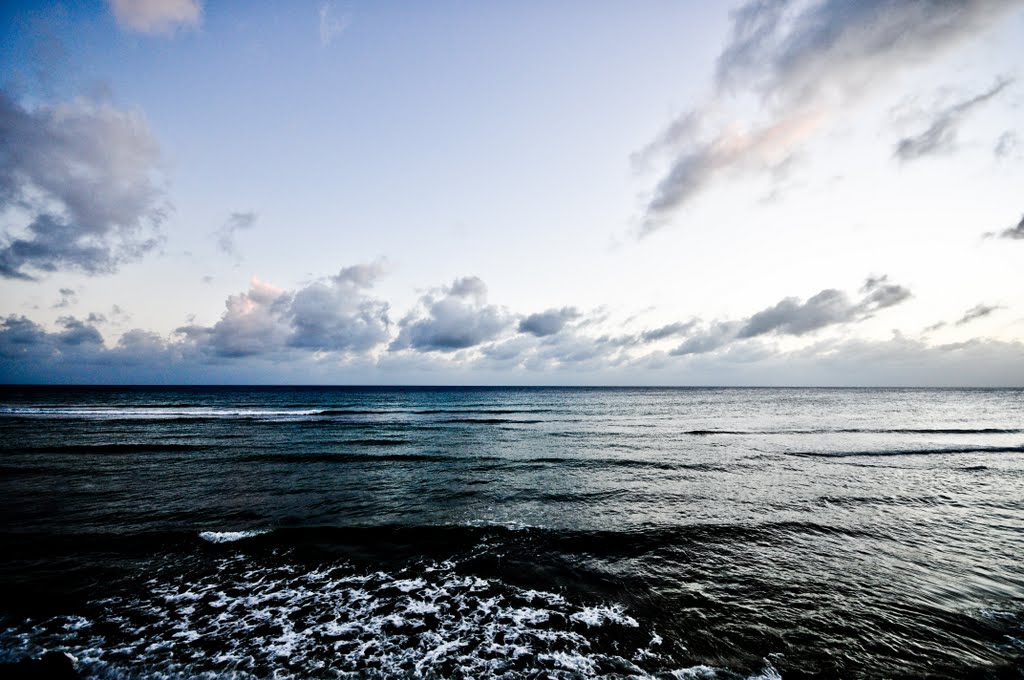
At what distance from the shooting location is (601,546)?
11.2 meters

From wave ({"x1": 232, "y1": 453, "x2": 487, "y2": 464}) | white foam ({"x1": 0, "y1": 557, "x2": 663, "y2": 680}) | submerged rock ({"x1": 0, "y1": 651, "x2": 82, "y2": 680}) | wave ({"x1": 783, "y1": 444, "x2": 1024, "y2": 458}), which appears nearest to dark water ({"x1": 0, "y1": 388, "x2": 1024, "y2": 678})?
white foam ({"x1": 0, "y1": 557, "x2": 663, "y2": 680})

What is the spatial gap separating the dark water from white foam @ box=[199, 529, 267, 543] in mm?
90

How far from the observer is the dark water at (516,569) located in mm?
6777

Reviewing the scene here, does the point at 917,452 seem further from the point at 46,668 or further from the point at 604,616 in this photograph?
the point at 46,668

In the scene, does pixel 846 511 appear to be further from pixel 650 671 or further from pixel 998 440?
pixel 998 440

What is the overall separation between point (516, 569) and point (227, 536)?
28.7ft

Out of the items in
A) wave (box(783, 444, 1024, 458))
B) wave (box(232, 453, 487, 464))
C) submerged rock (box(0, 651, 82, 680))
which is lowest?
wave (box(783, 444, 1024, 458))

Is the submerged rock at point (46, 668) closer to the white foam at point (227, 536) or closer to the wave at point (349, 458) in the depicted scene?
the white foam at point (227, 536)

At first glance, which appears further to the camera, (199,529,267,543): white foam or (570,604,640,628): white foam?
(199,529,267,543): white foam

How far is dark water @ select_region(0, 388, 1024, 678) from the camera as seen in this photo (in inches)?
267

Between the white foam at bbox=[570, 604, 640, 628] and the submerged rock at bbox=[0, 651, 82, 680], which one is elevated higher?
the submerged rock at bbox=[0, 651, 82, 680]

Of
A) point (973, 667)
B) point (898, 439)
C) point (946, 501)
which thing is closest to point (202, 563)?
point (973, 667)

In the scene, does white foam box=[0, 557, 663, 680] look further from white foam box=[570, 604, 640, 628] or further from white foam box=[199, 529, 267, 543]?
white foam box=[199, 529, 267, 543]

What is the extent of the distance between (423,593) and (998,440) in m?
47.4
